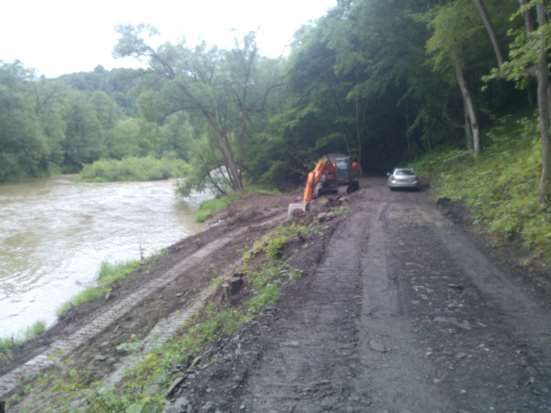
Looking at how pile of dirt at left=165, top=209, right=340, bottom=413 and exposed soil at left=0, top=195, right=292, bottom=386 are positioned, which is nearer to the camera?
pile of dirt at left=165, top=209, right=340, bottom=413

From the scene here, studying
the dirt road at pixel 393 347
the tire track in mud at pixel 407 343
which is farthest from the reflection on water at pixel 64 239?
the tire track in mud at pixel 407 343

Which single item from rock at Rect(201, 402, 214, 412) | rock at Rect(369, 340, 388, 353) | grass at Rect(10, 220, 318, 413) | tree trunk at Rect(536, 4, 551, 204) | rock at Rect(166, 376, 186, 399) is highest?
tree trunk at Rect(536, 4, 551, 204)

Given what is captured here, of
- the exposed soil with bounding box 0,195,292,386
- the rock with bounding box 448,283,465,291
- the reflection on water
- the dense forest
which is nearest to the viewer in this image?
the rock with bounding box 448,283,465,291

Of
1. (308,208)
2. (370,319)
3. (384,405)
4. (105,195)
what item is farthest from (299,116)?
(384,405)

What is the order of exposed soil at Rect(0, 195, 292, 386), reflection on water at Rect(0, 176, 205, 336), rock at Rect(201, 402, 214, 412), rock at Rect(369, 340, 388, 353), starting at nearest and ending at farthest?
rock at Rect(201, 402, 214, 412), rock at Rect(369, 340, 388, 353), exposed soil at Rect(0, 195, 292, 386), reflection on water at Rect(0, 176, 205, 336)

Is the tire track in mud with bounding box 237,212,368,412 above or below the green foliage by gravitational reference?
above

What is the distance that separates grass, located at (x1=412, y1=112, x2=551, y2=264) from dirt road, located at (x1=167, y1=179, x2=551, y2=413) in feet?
5.20

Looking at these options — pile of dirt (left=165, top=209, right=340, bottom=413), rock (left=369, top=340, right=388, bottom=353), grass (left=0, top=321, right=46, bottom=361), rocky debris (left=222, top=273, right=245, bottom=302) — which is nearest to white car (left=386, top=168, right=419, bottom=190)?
rocky debris (left=222, top=273, right=245, bottom=302)

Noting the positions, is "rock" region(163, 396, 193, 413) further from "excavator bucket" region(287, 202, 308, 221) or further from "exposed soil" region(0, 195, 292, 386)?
"excavator bucket" region(287, 202, 308, 221)

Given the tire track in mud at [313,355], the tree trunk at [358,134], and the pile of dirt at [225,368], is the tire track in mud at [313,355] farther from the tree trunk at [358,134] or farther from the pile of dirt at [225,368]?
the tree trunk at [358,134]

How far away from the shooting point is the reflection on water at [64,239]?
1391 cm

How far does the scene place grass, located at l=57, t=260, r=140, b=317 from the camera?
12.8m

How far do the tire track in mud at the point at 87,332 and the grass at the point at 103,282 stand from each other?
61.2 inches

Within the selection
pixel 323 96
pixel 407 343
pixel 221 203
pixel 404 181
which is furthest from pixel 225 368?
pixel 323 96
